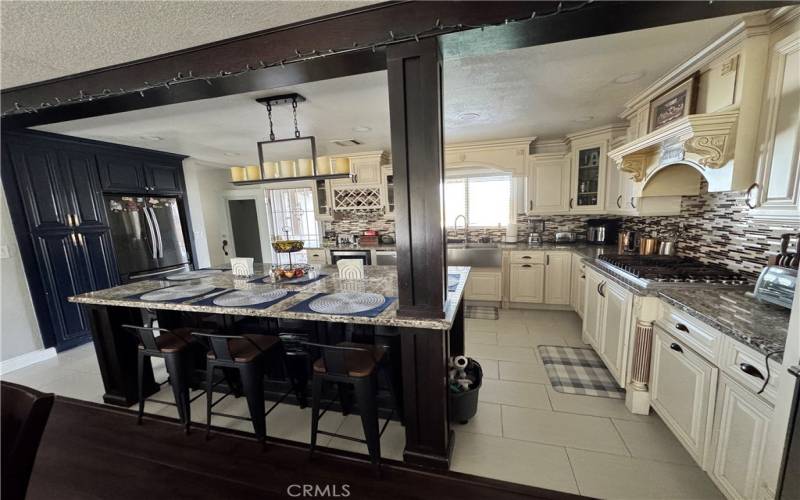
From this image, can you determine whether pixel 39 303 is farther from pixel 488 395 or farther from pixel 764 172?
pixel 764 172

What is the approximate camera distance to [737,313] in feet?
4.61

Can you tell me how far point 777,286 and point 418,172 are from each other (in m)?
1.81

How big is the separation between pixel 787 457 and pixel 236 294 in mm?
2674

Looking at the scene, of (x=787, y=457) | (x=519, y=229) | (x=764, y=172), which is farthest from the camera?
(x=519, y=229)

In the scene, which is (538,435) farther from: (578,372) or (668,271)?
(668,271)

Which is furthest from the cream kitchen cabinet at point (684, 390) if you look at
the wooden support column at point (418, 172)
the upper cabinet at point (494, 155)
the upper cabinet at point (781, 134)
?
the upper cabinet at point (494, 155)

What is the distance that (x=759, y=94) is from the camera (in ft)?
5.12

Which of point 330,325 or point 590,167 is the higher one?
point 590,167

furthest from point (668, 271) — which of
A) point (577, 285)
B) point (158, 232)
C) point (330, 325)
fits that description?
point (158, 232)

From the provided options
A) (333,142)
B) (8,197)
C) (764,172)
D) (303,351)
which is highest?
(333,142)

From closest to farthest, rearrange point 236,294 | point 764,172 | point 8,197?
point 764,172, point 236,294, point 8,197

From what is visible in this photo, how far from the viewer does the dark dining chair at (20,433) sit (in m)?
0.82

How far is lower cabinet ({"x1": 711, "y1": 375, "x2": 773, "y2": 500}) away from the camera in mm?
1148

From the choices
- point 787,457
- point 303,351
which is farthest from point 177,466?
point 787,457
